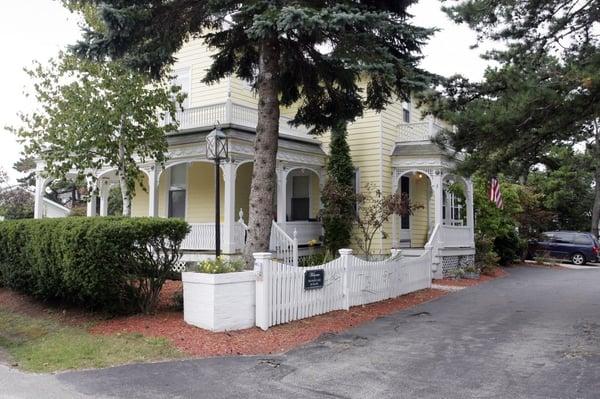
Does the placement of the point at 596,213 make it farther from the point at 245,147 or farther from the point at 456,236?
the point at 245,147

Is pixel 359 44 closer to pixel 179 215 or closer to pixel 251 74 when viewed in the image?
pixel 251 74

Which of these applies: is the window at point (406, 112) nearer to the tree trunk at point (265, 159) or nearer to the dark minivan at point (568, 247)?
the tree trunk at point (265, 159)

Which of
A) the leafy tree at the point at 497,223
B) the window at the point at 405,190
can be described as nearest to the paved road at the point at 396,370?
the window at the point at 405,190

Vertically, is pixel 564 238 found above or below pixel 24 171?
below

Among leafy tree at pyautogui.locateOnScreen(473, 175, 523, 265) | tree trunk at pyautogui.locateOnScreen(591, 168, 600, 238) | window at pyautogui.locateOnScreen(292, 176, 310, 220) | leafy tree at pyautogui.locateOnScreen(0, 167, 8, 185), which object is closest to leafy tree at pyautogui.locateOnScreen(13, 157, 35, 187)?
leafy tree at pyautogui.locateOnScreen(0, 167, 8, 185)

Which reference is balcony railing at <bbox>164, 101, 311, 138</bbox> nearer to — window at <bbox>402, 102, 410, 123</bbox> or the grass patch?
window at <bbox>402, 102, 410, 123</bbox>

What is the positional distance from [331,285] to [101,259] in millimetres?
4291

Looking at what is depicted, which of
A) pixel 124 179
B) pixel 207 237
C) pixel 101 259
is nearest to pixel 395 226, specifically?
pixel 207 237

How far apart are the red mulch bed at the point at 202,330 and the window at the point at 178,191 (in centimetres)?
729

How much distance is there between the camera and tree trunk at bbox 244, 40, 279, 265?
10266 mm

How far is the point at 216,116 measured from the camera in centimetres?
1515

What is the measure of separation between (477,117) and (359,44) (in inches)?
101

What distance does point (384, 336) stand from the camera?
8344mm

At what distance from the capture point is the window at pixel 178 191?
18469 mm
